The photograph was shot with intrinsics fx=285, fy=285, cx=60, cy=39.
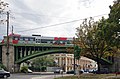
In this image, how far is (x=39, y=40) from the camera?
2921 inches

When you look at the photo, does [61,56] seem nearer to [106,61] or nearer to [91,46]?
[106,61]

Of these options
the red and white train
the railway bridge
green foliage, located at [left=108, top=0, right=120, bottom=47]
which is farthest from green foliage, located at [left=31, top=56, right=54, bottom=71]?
green foliage, located at [left=108, top=0, right=120, bottom=47]

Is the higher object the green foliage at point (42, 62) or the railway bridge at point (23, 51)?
the railway bridge at point (23, 51)

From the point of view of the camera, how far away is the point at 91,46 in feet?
186

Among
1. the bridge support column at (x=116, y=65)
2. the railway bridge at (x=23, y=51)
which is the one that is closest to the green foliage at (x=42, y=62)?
the railway bridge at (x=23, y=51)

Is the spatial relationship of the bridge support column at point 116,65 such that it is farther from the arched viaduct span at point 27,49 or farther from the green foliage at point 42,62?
the green foliage at point 42,62

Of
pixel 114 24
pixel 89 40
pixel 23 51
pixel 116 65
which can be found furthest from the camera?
pixel 116 65

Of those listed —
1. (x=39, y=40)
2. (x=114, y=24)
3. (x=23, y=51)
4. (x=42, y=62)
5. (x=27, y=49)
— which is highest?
(x=39, y=40)

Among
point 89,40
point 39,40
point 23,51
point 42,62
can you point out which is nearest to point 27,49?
Answer: point 23,51

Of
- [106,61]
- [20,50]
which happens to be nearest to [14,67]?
[20,50]

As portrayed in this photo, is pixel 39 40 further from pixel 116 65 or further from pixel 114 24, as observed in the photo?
pixel 114 24

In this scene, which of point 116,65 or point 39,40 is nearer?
point 39,40

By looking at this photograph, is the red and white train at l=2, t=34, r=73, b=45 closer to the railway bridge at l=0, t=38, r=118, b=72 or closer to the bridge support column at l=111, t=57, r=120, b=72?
the railway bridge at l=0, t=38, r=118, b=72

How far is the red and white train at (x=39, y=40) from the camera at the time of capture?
7338cm
